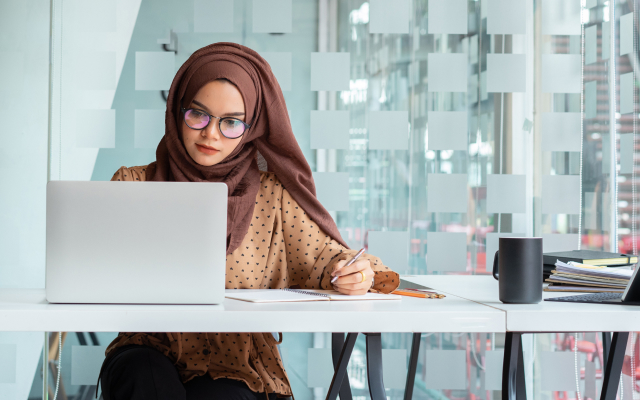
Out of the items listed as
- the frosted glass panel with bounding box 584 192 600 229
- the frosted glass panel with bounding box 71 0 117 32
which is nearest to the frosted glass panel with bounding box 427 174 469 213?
the frosted glass panel with bounding box 584 192 600 229

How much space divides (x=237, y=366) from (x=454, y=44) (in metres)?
1.64

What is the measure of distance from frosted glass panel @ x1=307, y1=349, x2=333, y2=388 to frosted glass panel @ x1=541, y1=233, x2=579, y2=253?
3.36ft

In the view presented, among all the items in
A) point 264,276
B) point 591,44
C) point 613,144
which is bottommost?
point 264,276

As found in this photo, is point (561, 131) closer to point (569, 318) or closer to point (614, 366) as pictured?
point (614, 366)

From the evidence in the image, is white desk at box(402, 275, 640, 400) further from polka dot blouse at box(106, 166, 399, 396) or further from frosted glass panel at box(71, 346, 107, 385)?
frosted glass panel at box(71, 346, 107, 385)

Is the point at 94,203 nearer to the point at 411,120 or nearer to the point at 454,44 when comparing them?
the point at 411,120

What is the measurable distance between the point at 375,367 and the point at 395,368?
1220 millimetres

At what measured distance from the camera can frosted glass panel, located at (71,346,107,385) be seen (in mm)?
2139

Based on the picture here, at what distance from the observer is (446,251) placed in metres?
2.27

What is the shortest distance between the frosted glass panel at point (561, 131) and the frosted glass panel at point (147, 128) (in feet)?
5.25

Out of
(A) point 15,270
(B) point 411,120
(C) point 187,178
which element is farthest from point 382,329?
(A) point 15,270

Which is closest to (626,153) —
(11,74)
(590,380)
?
(590,380)

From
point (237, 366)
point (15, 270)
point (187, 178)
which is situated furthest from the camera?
point (15, 270)

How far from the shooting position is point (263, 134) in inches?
61.2
